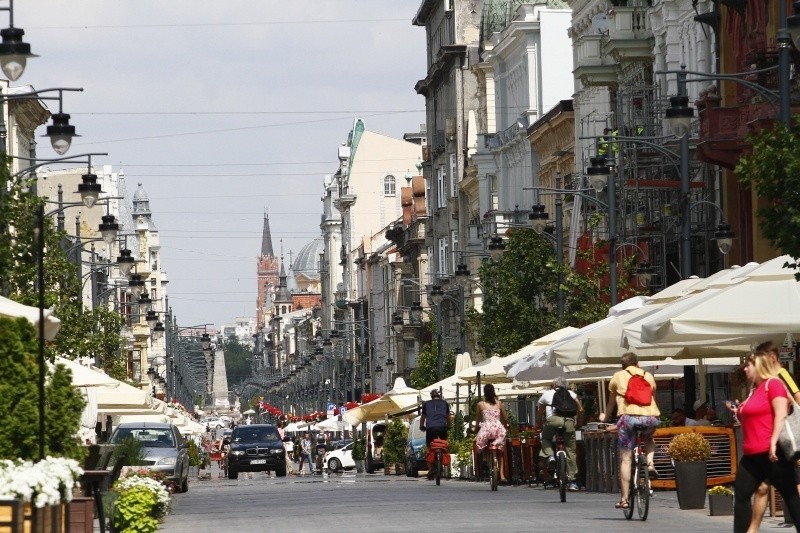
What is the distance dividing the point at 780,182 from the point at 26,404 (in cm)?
846

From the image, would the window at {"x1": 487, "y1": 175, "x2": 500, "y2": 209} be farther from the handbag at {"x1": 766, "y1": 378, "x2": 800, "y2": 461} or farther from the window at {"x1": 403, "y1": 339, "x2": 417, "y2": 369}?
the handbag at {"x1": 766, "y1": 378, "x2": 800, "y2": 461}

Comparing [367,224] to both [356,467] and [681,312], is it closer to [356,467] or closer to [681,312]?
[356,467]

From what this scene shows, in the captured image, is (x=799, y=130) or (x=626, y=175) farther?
(x=626, y=175)

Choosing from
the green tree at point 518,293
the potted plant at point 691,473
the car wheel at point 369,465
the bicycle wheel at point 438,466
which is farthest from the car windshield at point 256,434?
the potted plant at point 691,473

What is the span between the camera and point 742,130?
41750 millimetres

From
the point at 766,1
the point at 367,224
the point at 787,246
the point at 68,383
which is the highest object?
the point at 367,224

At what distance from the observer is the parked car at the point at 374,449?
64312 millimetres

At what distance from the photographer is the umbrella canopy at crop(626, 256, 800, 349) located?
2238 centimetres

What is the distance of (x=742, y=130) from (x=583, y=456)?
11.6 metres

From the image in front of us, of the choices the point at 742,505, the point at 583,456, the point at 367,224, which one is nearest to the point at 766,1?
the point at 583,456

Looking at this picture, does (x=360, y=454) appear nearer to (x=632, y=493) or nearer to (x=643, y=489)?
(x=632, y=493)

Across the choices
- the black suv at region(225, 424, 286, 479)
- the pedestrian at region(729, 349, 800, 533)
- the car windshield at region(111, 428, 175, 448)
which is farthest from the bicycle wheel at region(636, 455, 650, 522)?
the black suv at region(225, 424, 286, 479)

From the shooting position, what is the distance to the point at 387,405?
5903 cm

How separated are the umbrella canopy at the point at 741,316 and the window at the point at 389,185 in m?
143
